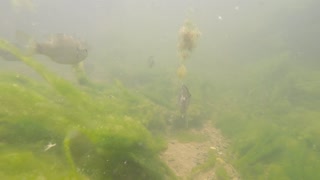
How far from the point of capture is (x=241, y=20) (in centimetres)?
3038

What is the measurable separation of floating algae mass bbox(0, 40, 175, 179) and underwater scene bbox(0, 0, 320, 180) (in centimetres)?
1

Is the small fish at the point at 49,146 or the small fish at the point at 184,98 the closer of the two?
the small fish at the point at 49,146

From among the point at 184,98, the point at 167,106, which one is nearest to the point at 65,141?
the point at 184,98

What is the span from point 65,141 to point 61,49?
15.1 ft

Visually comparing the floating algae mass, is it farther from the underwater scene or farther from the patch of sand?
the patch of sand

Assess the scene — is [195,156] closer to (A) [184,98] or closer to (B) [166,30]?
(A) [184,98]

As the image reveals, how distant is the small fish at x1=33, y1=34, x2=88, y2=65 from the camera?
696 cm

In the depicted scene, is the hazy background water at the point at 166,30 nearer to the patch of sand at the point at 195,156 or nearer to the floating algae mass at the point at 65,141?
the patch of sand at the point at 195,156

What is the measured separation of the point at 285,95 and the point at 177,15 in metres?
31.6

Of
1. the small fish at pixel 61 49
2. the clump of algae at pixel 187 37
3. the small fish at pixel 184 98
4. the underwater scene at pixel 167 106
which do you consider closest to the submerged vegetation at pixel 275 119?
the underwater scene at pixel 167 106

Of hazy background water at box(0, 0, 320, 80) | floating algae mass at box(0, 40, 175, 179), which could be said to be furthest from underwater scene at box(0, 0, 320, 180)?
hazy background water at box(0, 0, 320, 80)

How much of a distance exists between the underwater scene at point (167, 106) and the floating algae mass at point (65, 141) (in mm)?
13

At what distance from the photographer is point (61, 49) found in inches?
276

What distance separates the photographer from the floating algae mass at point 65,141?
2951 mm
